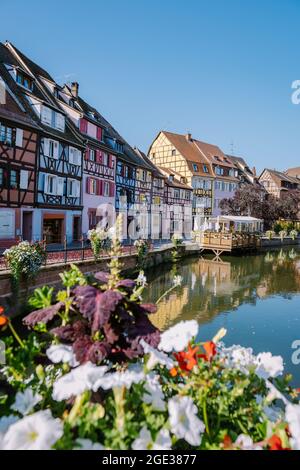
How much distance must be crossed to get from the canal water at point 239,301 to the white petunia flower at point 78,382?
7.33 metres

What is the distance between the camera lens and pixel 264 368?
2.38 m

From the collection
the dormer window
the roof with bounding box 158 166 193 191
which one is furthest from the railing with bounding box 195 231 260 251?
the dormer window

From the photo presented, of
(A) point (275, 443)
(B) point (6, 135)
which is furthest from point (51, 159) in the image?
(A) point (275, 443)

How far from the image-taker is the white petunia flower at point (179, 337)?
214 centimetres

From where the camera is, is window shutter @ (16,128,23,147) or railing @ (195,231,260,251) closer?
window shutter @ (16,128,23,147)

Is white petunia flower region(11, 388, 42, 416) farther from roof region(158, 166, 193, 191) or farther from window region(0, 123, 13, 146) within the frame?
roof region(158, 166, 193, 191)

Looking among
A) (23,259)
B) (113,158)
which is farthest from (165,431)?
(113,158)

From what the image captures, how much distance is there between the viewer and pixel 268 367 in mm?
2389

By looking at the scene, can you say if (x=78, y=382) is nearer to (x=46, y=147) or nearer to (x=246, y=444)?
(x=246, y=444)

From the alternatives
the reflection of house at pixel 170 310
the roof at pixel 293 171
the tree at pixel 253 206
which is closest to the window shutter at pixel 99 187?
the reflection of house at pixel 170 310

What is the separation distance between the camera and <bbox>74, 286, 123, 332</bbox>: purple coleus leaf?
208 cm

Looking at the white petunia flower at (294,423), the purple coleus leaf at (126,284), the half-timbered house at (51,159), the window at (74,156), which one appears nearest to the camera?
the white petunia flower at (294,423)

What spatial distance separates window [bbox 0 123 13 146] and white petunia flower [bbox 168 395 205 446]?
18902mm

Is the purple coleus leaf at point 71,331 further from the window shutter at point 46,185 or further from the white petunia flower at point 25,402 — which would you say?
the window shutter at point 46,185
